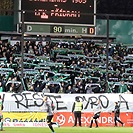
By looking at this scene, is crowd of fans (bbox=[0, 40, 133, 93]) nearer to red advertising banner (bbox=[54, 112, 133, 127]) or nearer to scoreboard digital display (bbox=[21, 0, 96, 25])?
red advertising banner (bbox=[54, 112, 133, 127])

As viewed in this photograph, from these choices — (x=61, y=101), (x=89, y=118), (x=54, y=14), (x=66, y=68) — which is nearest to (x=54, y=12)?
(x=54, y=14)

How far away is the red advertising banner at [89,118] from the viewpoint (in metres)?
32.3

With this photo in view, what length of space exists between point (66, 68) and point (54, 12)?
36.5 feet

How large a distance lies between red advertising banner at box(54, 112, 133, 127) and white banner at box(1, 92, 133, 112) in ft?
0.76

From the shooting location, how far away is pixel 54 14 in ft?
94.1

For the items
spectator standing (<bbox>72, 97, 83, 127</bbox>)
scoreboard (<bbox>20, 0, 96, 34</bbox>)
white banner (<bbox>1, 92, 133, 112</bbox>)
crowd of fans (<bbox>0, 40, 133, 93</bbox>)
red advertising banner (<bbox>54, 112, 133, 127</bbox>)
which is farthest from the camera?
crowd of fans (<bbox>0, 40, 133, 93</bbox>)

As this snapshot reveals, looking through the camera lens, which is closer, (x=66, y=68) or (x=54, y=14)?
(x=54, y=14)

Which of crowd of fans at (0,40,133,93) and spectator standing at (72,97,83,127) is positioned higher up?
crowd of fans at (0,40,133,93)

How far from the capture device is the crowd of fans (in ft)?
113

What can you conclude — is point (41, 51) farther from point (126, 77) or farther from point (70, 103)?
point (70, 103)

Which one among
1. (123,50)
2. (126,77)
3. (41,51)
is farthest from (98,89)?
(123,50)

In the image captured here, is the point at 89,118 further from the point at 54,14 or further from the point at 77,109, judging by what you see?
the point at 54,14

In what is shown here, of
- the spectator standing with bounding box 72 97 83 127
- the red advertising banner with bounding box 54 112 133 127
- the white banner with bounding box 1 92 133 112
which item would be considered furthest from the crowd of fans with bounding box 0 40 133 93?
the spectator standing with bounding box 72 97 83 127

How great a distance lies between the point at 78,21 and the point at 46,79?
8.27 metres
